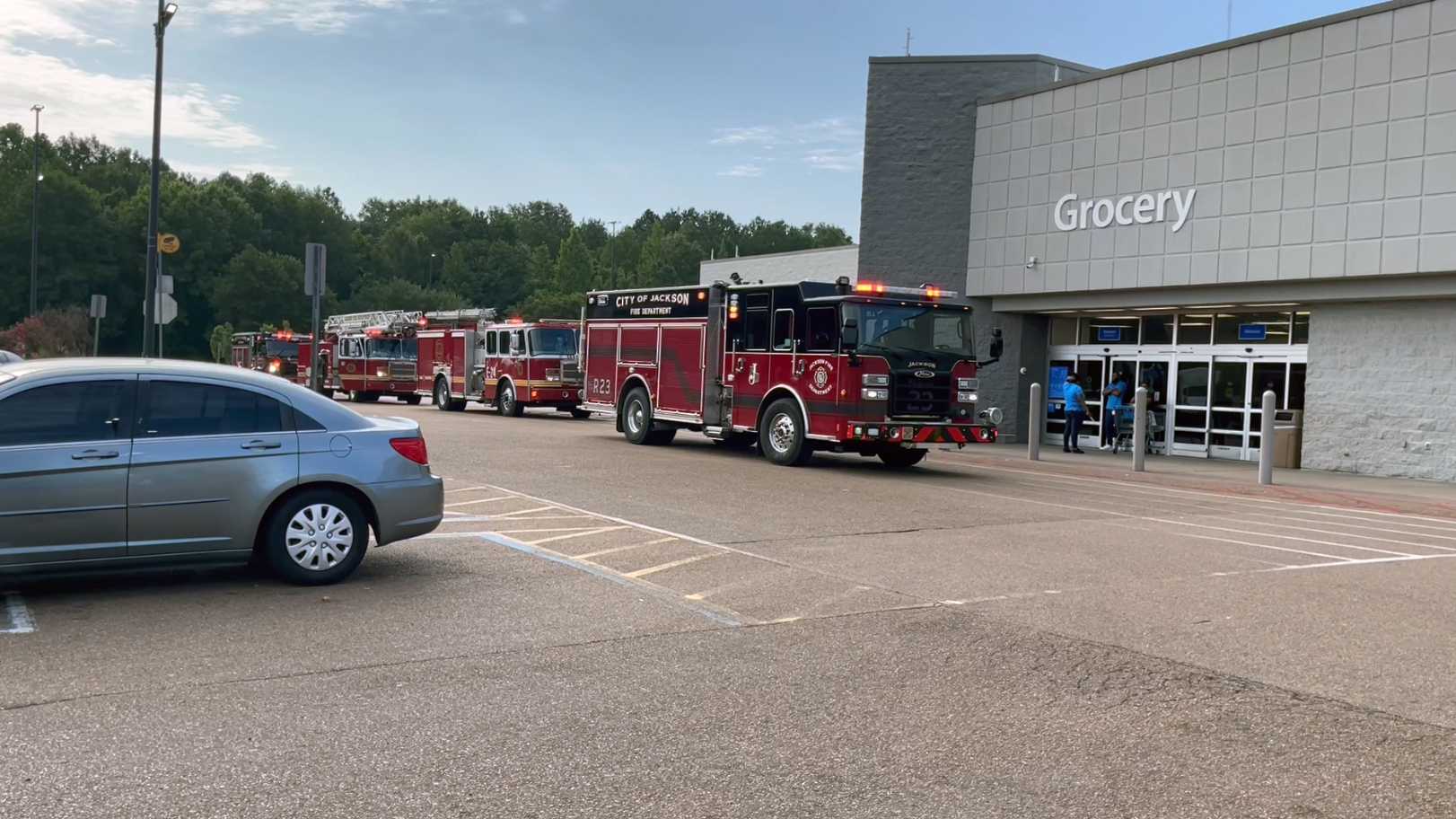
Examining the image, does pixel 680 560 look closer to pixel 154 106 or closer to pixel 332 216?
pixel 154 106

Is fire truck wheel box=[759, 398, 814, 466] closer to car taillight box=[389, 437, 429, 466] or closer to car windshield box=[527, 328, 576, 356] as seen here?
car taillight box=[389, 437, 429, 466]

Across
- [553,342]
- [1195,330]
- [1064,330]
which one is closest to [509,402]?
[553,342]

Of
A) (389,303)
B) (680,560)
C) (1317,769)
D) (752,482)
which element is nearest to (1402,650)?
(1317,769)

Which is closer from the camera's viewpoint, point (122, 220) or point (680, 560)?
point (680, 560)

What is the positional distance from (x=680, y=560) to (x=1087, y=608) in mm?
2982

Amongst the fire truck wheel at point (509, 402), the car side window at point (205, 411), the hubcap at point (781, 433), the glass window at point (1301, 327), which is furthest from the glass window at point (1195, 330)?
the car side window at point (205, 411)

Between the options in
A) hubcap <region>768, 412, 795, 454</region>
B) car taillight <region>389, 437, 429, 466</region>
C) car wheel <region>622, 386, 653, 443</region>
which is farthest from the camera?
car wheel <region>622, 386, 653, 443</region>

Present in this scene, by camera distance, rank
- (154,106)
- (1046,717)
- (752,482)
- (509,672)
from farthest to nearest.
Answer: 1. (154,106)
2. (752,482)
3. (509,672)
4. (1046,717)

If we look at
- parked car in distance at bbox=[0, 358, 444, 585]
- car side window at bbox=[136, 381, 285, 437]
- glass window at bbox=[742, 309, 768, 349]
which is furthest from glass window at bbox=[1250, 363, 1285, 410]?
car side window at bbox=[136, 381, 285, 437]

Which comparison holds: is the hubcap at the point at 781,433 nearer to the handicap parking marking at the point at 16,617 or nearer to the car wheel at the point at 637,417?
the car wheel at the point at 637,417

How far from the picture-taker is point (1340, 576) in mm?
9750

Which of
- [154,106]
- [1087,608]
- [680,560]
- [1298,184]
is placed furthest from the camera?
[154,106]

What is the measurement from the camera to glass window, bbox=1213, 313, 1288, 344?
23328 millimetres

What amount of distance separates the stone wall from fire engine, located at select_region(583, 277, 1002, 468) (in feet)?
23.9
